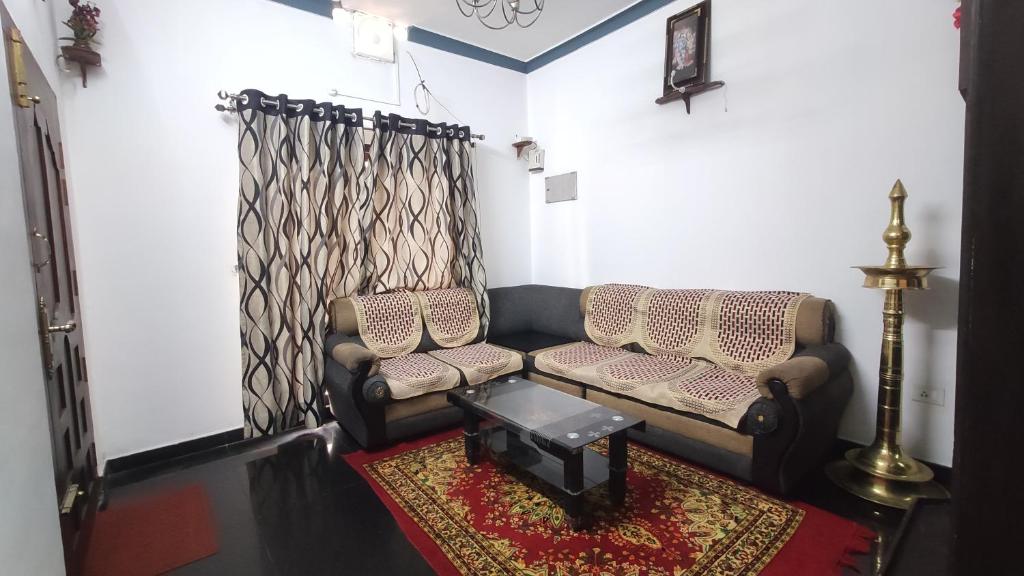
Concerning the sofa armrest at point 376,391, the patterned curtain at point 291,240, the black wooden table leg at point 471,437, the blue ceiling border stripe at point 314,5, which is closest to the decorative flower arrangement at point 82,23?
the patterned curtain at point 291,240

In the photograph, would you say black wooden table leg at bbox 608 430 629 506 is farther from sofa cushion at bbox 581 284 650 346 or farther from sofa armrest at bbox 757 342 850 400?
sofa cushion at bbox 581 284 650 346

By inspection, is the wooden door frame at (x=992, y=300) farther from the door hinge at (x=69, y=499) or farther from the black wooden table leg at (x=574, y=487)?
the door hinge at (x=69, y=499)

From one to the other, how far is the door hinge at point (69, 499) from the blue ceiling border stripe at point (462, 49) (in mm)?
3295

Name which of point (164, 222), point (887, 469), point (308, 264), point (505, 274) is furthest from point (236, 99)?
point (887, 469)

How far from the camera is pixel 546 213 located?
4246mm

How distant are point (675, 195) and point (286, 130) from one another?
2.58 metres

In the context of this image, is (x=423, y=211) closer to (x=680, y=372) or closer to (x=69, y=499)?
(x=680, y=372)

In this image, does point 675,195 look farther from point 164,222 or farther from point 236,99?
point 164,222

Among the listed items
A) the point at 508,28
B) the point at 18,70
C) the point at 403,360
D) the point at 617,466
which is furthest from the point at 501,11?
the point at 617,466

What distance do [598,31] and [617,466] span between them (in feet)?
10.4

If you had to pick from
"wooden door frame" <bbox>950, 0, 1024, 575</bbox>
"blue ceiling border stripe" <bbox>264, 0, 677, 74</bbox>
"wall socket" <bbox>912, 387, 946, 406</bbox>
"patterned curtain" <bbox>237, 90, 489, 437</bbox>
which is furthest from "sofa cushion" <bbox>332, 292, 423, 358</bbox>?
"wooden door frame" <bbox>950, 0, 1024, 575</bbox>

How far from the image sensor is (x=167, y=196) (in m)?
2.69

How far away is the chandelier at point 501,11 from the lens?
3.10 m

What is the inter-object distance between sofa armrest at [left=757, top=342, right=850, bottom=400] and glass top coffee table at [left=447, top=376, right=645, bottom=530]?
0.60 meters
